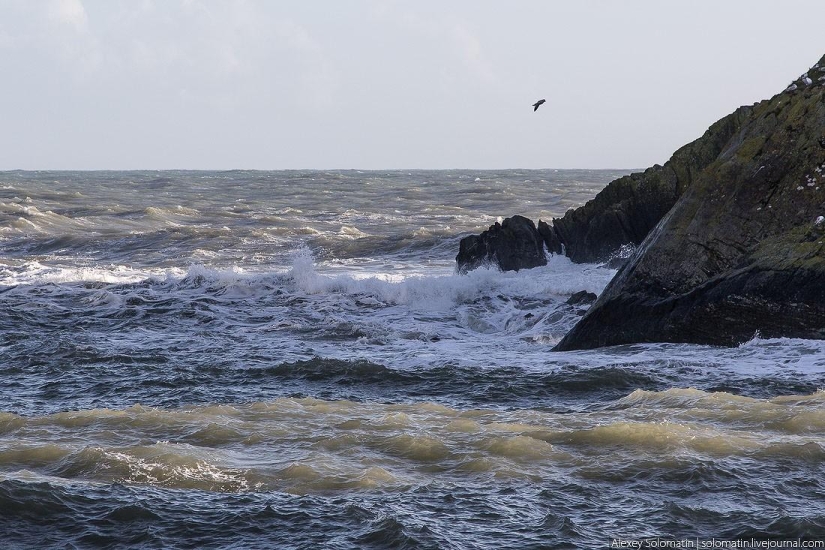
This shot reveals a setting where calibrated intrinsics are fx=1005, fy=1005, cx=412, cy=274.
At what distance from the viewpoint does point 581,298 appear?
653 inches

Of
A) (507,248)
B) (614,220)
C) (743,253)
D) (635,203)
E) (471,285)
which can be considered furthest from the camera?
(507,248)

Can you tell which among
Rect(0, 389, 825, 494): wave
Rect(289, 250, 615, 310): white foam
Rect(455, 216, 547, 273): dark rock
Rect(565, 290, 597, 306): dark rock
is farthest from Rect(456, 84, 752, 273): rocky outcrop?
Rect(0, 389, 825, 494): wave

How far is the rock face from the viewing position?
12.2 meters

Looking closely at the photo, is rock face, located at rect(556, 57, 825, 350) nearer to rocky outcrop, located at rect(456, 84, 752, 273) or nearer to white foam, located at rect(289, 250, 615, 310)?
rocky outcrop, located at rect(456, 84, 752, 273)

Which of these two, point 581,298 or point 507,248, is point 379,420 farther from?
point 507,248

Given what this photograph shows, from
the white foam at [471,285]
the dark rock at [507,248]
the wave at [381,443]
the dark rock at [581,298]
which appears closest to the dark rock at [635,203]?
the white foam at [471,285]

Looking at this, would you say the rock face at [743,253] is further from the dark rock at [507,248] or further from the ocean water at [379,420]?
the dark rock at [507,248]

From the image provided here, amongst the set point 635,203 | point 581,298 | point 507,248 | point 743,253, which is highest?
point 635,203

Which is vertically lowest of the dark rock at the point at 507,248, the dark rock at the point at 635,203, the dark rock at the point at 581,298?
the dark rock at the point at 581,298

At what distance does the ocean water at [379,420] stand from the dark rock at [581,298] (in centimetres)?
23

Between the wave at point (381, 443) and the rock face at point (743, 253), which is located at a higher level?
the rock face at point (743, 253)

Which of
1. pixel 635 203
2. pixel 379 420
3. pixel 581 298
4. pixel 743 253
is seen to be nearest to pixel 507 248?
pixel 635 203

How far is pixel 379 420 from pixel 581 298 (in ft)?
24.6

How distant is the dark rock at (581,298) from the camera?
54.1 feet
